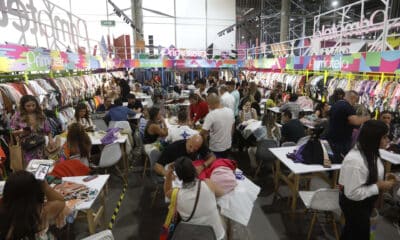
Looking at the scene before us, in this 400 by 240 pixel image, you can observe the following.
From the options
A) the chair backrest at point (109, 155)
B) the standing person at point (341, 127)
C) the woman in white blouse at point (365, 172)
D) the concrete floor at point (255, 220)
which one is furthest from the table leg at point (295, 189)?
the chair backrest at point (109, 155)

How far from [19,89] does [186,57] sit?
29.9ft

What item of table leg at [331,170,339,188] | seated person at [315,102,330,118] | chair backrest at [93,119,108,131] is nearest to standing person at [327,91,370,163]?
table leg at [331,170,339,188]

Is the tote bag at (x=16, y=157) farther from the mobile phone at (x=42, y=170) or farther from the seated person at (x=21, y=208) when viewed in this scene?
the seated person at (x=21, y=208)

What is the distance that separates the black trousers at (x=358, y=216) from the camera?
2182mm

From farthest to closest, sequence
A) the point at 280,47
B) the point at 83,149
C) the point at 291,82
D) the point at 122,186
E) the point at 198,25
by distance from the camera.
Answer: the point at 198,25 < the point at 280,47 < the point at 291,82 < the point at 122,186 < the point at 83,149

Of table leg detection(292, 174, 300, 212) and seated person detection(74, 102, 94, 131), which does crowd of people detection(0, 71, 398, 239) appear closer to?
seated person detection(74, 102, 94, 131)

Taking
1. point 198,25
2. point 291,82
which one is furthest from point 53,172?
point 198,25

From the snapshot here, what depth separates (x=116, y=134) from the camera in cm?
468

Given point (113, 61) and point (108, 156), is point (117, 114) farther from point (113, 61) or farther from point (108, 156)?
point (113, 61)

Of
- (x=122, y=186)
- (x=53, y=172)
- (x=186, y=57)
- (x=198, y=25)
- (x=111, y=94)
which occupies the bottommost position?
(x=122, y=186)

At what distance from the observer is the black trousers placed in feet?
7.16

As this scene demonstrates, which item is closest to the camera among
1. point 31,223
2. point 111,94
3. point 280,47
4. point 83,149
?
point 31,223

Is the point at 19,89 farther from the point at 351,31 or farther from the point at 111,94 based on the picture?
the point at 351,31

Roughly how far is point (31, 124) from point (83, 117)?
3.72ft
